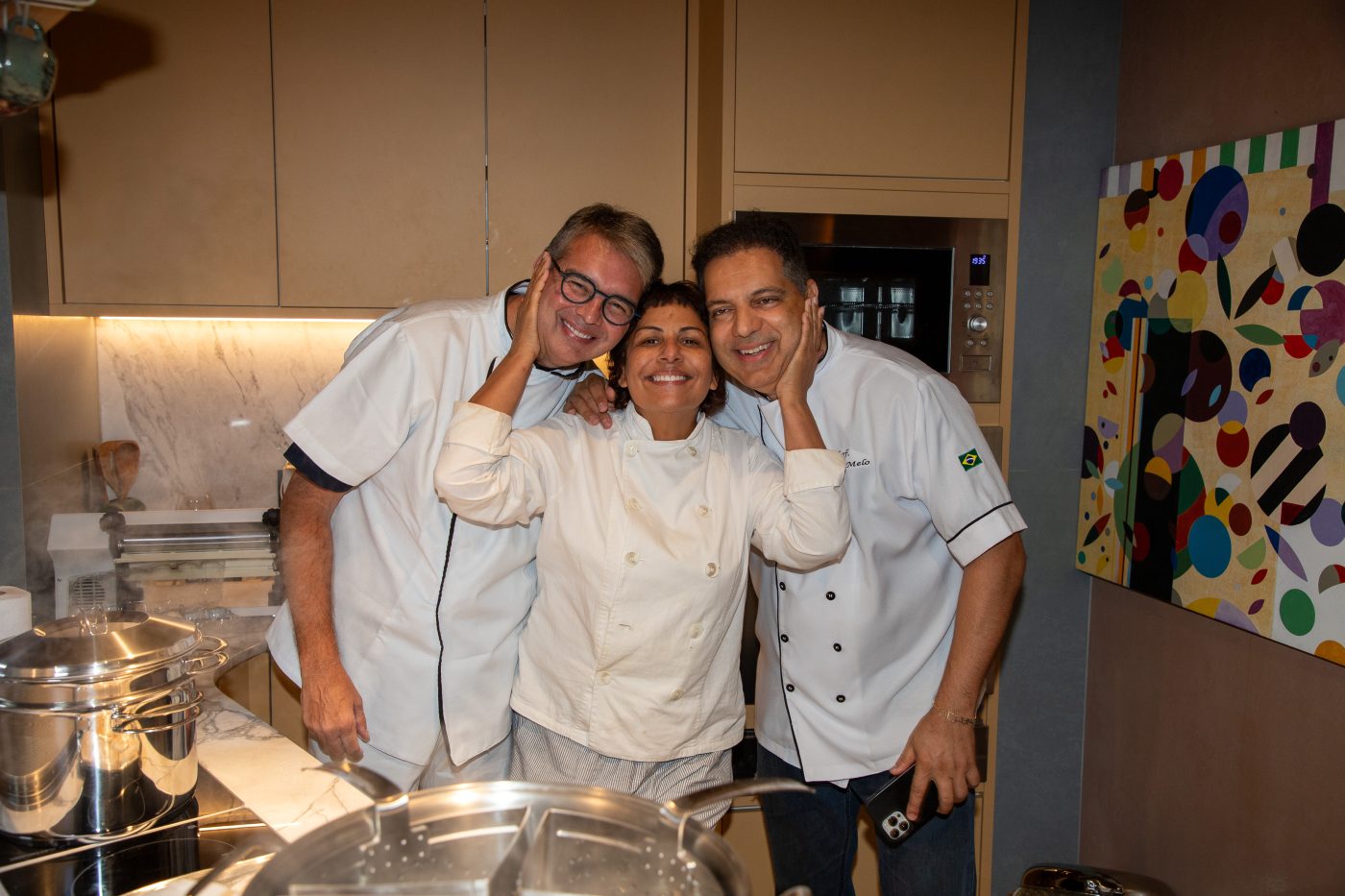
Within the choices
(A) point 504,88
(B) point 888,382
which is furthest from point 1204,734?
(A) point 504,88

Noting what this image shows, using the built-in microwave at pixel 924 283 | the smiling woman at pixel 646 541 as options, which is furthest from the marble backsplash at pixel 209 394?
the smiling woman at pixel 646 541

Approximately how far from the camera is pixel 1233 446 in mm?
1914

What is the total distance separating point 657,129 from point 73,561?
149cm

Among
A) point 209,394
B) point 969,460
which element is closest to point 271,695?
point 209,394

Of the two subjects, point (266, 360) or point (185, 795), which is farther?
point (266, 360)

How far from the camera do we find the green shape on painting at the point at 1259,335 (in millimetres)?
1812

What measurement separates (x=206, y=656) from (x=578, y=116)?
1501mm

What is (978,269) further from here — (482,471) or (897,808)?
(482,471)

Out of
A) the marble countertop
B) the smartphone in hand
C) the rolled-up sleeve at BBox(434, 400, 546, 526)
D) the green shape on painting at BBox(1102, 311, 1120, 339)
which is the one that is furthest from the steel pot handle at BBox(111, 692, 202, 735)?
the green shape on painting at BBox(1102, 311, 1120, 339)

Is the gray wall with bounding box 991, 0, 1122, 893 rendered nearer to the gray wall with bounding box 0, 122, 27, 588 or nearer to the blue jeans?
the blue jeans

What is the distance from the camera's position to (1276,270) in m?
1.81

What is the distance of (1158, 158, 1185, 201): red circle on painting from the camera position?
205cm

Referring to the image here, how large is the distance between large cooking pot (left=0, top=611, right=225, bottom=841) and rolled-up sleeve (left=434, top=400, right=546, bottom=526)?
1.30 ft

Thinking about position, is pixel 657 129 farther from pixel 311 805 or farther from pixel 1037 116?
pixel 311 805
